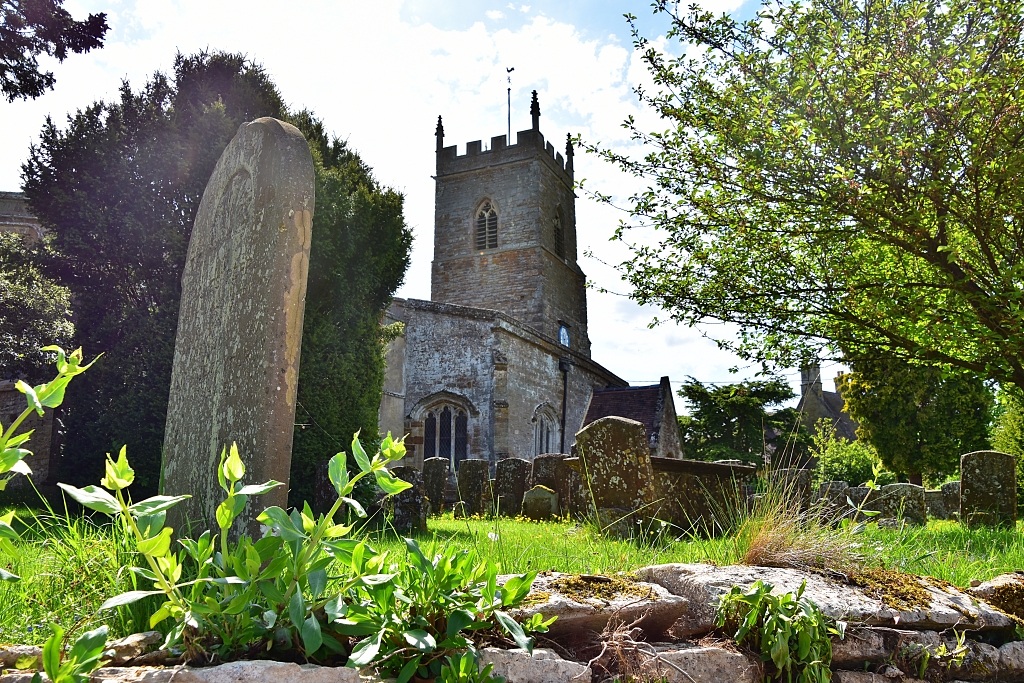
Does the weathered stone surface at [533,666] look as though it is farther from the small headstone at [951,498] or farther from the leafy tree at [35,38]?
the leafy tree at [35,38]

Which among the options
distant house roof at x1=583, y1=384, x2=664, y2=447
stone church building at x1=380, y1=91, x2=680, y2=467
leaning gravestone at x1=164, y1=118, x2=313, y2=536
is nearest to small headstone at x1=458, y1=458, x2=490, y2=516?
stone church building at x1=380, y1=91, x2=680, y2=467

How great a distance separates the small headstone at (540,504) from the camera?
9445 mm

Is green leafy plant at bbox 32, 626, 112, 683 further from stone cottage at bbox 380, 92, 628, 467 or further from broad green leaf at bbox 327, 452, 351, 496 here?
stone cottage at bbox 380, 92, 628, 467

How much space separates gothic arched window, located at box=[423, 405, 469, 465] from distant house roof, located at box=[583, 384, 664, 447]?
184 inches

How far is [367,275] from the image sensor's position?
962 cm

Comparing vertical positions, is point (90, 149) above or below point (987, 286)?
above

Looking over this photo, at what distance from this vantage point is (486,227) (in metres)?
33.2

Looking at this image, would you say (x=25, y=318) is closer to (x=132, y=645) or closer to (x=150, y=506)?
(x=132, y=645)

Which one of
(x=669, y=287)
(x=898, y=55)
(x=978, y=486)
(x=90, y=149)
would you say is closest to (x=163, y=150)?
(x=90, y=149)

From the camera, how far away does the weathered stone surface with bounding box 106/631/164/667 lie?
7.63 ft

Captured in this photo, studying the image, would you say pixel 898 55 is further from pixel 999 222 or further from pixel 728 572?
pixel 728 572

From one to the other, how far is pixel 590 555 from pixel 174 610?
2734mm

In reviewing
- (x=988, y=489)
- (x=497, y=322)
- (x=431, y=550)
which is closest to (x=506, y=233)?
(x=497, y=322)

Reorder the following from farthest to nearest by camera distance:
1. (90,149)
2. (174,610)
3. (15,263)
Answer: (15,263) < (90,149) < (174,610)
